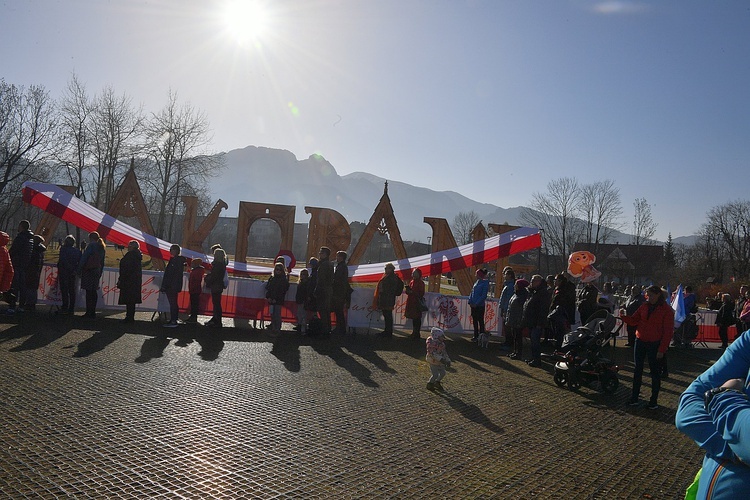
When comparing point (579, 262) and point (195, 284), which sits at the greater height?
point (579, 262)

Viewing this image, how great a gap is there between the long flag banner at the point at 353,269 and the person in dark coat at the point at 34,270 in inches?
87.8

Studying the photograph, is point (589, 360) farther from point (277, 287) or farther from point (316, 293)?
point (277, 287)

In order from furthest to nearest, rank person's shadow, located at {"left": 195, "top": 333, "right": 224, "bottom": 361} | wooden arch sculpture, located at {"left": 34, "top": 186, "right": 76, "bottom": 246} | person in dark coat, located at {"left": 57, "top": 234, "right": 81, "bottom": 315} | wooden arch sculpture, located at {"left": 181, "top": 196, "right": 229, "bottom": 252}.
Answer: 1. wooden arch sculpture, located at {"left": 181, "top": 196, "right": 229, "bottom": 252}
2. wooden arch sculpture, located at {"left": 34, "top": 186, "right": 76, "bottom": 246}
3. person in dark coat, located at {"left": 57, "top": 234, "right": 81, "bottom": 315}
4. person's shadow, located at {"left": 195, "top": 333, "right": 224, "bottom": 361}

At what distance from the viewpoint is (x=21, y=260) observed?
42.2 ft

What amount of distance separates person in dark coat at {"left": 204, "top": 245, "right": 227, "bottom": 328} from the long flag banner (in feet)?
8.11

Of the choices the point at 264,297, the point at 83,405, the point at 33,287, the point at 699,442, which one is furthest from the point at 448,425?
the point at 33,287

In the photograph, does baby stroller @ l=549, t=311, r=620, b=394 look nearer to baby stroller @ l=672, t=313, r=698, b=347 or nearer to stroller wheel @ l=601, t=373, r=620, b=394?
stroller wheel @ l=601, t=373, r=620, b=394

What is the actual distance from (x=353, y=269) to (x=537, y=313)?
20.7 ft

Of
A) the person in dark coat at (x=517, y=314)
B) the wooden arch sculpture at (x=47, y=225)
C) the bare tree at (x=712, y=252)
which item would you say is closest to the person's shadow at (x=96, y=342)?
the person in dark coat at (x=517, y=314)

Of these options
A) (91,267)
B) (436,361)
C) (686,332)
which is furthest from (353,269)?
(686,332)

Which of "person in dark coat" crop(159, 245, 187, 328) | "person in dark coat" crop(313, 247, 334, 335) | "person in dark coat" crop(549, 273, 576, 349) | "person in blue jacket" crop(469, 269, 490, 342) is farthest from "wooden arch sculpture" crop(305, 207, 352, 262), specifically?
"person in dark coat" crop(549, 273, 576, 349)

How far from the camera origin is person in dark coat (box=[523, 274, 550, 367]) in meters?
11.7

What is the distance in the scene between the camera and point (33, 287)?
13023 millimetres

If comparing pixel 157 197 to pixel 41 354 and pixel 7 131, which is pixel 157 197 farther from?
pixel 41 354
